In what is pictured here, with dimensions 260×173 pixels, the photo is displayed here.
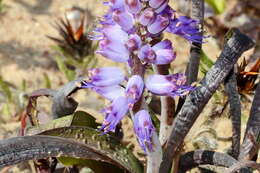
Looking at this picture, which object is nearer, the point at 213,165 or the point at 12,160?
the point at 12,160

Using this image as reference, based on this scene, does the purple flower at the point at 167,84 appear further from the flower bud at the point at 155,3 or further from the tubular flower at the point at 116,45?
the flower bud at the point at 155,3

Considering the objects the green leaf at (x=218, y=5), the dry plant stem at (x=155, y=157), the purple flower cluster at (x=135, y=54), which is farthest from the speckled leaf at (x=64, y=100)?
the green leaf at (x=218, y=5)

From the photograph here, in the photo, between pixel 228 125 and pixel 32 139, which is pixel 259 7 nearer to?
pixel 228 125

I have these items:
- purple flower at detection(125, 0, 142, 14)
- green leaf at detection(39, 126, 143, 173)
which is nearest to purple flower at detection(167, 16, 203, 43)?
purple flower at detection(125, 0, 142, 14)

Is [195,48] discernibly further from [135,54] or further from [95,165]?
[95,165]

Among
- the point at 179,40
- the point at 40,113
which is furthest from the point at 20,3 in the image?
the point at 40,113
